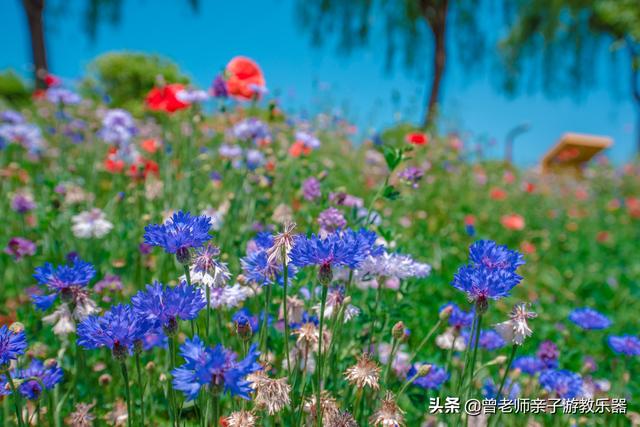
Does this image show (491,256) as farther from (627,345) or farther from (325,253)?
Answer: (627,345)

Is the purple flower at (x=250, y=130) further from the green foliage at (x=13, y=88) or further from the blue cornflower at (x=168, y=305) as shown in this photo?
the green foliage at (x=13, y=88)

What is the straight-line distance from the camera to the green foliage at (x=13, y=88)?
11.9m

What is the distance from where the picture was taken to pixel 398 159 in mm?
1442

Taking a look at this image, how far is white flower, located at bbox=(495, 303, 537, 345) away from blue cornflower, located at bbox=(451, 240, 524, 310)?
0.10 meters

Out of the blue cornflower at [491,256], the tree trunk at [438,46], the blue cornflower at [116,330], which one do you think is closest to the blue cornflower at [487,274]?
the blue cornflower at [491,256]

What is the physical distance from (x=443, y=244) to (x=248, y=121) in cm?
146

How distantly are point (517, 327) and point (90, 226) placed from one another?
1712mm

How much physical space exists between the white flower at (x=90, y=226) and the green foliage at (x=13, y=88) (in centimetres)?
1129

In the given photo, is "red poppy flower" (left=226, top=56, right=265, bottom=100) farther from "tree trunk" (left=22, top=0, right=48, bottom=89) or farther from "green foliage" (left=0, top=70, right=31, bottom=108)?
"green foliage" (left=0, top=70, right=31, bottom=108)

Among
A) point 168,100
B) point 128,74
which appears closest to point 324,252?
point 168,100

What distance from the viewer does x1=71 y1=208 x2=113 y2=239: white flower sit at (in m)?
2.12

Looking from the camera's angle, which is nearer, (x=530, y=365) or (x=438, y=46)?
(x=530, y=365)

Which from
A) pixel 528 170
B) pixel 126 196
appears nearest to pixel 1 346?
pixel 126 196

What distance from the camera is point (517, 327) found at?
1.03 meters
